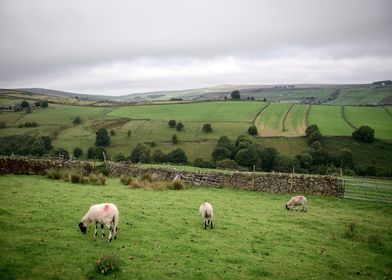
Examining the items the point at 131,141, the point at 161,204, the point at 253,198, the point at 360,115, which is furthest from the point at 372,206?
the point at 360,115

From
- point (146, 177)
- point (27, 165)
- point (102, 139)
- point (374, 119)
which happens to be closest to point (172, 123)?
point (102, 139)

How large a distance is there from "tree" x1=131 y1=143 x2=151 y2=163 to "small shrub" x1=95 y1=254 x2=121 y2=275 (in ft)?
167

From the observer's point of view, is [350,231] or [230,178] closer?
[350,231]

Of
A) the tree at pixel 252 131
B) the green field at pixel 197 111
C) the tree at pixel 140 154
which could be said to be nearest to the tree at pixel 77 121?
the green field at pixel 197 111

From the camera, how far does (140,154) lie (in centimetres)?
6512

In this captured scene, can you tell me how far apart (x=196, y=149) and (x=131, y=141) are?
16.6 m

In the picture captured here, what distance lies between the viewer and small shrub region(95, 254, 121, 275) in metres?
10.8

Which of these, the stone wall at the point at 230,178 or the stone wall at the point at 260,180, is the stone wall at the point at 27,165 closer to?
the stone wall at the point at 230,178

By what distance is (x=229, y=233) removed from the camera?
16453 millimetres

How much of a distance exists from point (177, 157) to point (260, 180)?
A: 3619 cm

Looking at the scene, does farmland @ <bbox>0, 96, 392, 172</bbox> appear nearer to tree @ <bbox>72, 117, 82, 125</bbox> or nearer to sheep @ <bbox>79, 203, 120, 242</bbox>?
tree @ <bbox>72, 117, 82, 125</bbox>

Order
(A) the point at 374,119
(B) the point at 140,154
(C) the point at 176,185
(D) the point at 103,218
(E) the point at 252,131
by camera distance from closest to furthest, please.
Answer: (D) the point at 103,218
(C) the point at 176,185
(B) the point at 140,154
(E) the point at 252,131
(A) the point at 374,119

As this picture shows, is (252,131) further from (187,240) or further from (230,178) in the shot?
(187,240)

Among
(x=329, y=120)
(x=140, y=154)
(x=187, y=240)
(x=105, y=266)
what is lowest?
(x=140, y=154)
